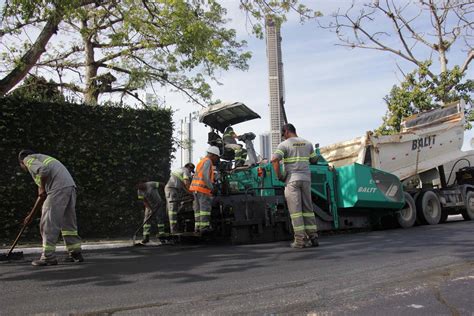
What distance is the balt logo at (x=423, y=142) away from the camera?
1070 cm

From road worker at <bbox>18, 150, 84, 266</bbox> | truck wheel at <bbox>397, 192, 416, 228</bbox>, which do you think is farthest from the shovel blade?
truck wheel at <bbox>397, 192, 416, 228</bbox>

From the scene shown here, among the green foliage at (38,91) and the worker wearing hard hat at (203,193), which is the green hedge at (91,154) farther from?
the worker wearing hard hat at (203,193)

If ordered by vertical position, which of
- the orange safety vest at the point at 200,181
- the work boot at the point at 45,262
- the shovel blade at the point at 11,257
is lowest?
the work boot at the point at 45,262

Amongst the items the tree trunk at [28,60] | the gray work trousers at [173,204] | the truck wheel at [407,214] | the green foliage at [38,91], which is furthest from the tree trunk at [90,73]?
the truck wheel at [407,214]

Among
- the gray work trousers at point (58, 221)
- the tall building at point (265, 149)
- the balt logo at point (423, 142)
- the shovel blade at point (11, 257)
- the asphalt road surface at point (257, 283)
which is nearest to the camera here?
the asphalt road surface at point (257, 283)

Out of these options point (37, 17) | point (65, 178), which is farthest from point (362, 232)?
point (37, 17)

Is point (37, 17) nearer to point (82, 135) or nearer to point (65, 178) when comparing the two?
point (82, 135)

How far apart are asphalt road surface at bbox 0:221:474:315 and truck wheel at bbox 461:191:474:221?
6.16 meters

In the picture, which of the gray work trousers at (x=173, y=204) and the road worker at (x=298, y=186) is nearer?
the road worker at (x=298, y=186)

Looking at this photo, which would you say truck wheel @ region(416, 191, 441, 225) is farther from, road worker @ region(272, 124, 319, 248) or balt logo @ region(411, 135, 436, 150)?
road worker @ region(272, 124, 319, 248)

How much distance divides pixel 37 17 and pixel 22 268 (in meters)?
5.86

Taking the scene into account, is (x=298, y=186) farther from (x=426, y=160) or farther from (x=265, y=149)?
(x=265, y=149)

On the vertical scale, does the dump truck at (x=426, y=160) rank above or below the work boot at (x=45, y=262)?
above

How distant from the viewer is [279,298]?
3604mm
